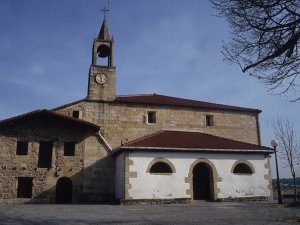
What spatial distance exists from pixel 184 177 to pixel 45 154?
8.38 metres

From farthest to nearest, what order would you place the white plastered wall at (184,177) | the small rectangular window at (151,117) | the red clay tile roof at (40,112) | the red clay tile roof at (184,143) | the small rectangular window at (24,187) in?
the small rectangular window at (151,117) → the small rectangular window at (24,187) → the red clay tile roof at (40,112) → the red clay tile roof at (184,143) → the white plastered wall at (184,177)

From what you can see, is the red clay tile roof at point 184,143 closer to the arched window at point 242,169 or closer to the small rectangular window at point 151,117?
the arched window at point 242,169

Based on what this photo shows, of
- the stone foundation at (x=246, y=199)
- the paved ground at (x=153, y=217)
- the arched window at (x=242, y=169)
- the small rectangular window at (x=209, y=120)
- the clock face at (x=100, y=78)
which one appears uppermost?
the clock face at (x=100, y=78)

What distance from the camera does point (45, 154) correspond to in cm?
1783

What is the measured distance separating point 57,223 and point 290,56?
7.25 meters

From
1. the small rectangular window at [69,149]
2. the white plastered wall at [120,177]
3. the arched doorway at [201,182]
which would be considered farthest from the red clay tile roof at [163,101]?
the arched doorway at [201,182]

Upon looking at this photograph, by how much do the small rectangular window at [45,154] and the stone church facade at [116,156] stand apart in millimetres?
56

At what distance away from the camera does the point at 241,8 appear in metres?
6.67

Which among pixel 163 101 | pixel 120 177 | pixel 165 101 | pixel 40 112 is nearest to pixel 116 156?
pixel 120 177

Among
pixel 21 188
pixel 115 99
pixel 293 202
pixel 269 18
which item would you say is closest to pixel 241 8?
pixel 269 18

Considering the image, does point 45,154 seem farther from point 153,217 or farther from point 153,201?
point 153,217

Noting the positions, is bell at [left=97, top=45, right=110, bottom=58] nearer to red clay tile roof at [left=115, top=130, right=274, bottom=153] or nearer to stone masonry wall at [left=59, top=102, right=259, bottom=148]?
stone masonry wall at [left=59, top=102, right=259, bottom=148]

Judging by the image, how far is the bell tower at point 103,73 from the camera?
20.1 m

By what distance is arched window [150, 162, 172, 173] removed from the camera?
16.2 m
